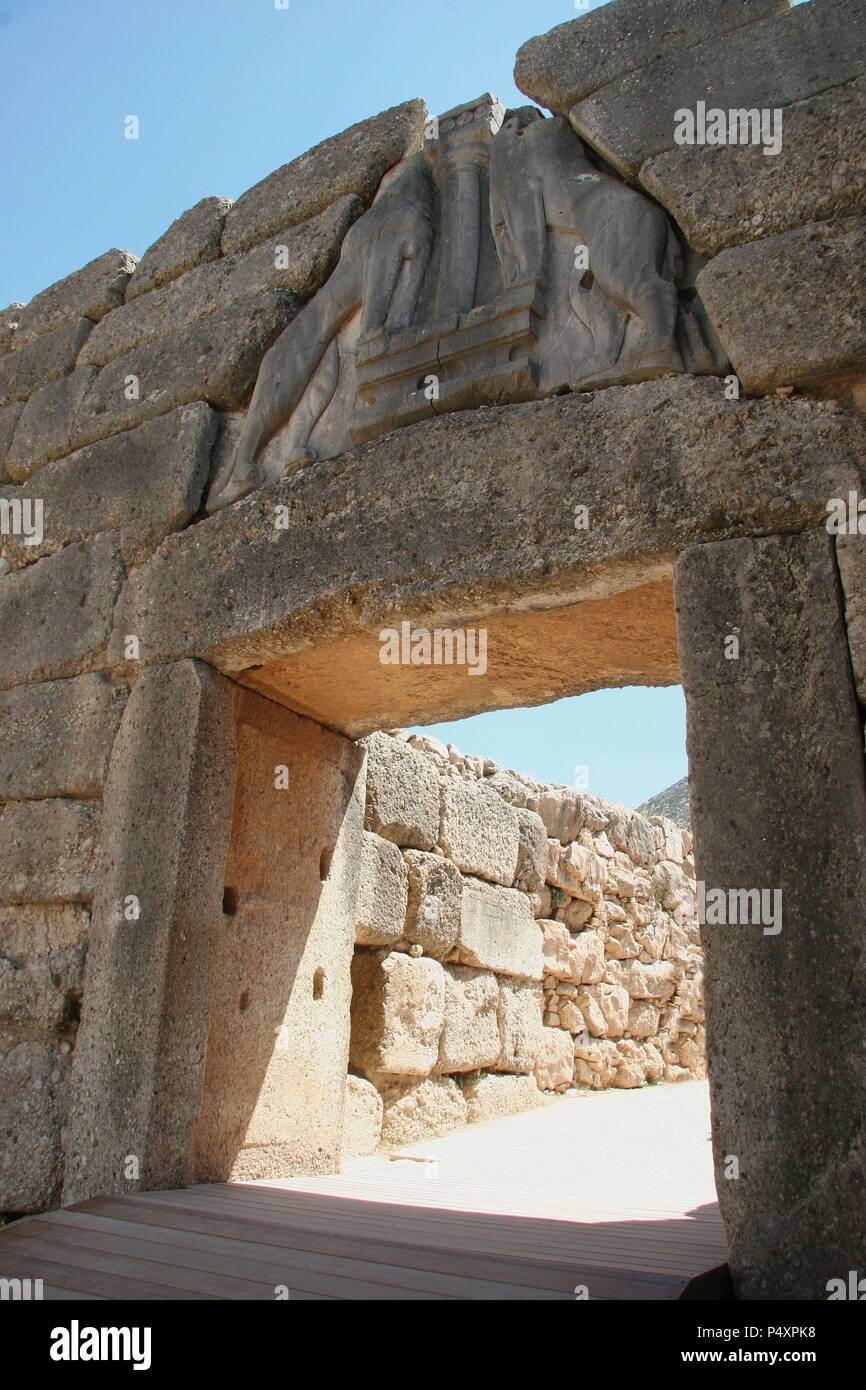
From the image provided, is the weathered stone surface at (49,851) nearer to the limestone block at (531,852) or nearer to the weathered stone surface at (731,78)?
the weathered stone surface at (731,78)

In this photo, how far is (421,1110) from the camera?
4668mm

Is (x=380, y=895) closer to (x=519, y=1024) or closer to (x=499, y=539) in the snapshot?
(x=519, y=1024)

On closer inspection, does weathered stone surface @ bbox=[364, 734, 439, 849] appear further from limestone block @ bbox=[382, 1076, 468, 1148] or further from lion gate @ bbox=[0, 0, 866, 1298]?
limestone block @ bbox=[382, 1076, 468, 1148]

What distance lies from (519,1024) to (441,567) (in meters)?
3.62

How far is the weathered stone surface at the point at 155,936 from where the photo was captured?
9.54 feet

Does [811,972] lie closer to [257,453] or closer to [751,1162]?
[751,1162]

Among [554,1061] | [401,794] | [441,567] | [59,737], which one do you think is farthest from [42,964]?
[554,1061]

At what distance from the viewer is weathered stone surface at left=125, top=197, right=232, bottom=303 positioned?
4211 millimetres

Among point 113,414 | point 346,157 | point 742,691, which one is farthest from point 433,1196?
point 346,157

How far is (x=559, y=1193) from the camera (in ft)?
10.9

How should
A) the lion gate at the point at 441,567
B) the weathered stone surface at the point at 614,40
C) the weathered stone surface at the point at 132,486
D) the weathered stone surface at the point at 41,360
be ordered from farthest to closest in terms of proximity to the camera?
the weathered stone surface at the point at 41,360
the weathered stone surface at the point at 132,486
the weathered stone surface at the point at 614,40
the lion gate at the point at 441,567

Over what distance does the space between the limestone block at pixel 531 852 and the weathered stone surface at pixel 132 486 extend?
316cm

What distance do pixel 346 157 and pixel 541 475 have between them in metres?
1.83

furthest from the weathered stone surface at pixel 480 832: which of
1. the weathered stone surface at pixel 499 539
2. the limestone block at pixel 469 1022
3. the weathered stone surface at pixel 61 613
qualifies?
the weathered stone surface at pixel 61 613
